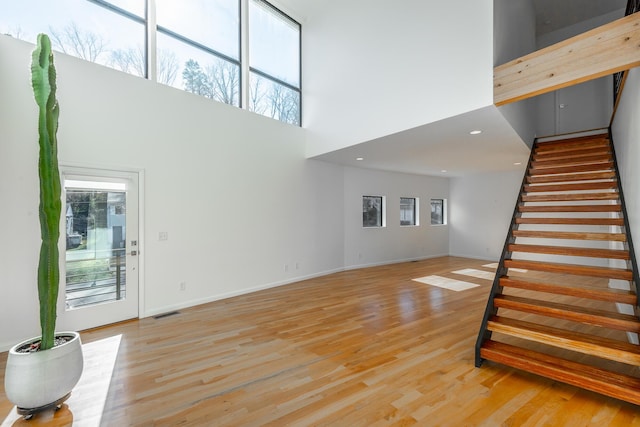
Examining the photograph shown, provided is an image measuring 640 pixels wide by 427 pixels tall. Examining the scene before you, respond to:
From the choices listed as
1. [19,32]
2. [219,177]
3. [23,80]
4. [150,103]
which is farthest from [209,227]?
[19,32]

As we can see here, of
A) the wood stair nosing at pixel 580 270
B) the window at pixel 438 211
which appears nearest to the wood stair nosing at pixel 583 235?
the wood stair nosing at pixel 580 270

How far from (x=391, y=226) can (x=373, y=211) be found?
0.73 m

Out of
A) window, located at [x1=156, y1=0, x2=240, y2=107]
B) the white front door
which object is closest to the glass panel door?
the white front door

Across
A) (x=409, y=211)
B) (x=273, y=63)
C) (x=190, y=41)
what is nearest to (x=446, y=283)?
(x=409, y=211)

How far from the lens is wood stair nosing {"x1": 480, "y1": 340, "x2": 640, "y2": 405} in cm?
209

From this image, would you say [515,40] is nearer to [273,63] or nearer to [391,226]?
[273,63]

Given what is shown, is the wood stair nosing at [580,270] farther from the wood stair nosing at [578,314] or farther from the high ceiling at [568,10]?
the high ceiling at [568,10]

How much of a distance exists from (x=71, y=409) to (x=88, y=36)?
4.13m

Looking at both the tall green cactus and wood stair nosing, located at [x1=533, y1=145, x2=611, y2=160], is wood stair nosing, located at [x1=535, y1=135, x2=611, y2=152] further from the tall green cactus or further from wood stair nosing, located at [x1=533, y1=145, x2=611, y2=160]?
the tall green cactus

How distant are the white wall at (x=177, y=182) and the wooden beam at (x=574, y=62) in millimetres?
3725

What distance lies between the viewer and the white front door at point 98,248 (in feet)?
11.5

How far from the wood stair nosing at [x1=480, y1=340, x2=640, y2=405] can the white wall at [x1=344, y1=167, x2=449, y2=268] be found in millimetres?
4680

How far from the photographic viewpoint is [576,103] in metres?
7.01

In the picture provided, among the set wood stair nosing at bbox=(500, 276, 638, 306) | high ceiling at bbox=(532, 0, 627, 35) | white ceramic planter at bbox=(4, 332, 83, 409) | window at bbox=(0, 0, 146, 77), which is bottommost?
white ceramic planter at bbox=(4, 332, 83, 409)
